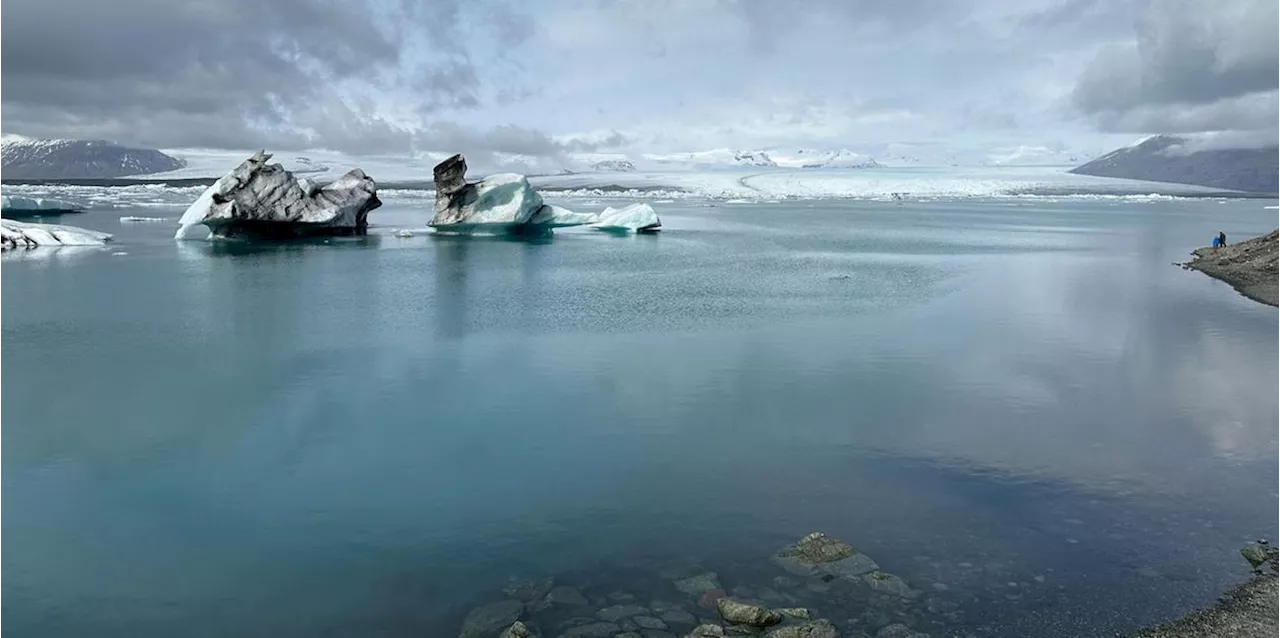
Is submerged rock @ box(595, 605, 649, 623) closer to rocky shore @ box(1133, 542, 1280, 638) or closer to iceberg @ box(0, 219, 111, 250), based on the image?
→ rocky shore @ box(1133, 542, 1280, 638)

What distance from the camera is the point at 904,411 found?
1091 centimetres

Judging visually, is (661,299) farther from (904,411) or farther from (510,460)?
(510,460)

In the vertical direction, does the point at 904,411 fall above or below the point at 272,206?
below

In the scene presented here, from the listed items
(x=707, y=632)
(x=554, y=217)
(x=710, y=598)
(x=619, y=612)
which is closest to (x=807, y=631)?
(x=707, y=632)

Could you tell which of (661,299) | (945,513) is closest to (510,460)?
(945,513)

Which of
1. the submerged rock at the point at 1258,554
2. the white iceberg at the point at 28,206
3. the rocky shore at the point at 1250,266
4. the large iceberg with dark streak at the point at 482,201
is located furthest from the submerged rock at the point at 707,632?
the white iceberg at the point at 28,206

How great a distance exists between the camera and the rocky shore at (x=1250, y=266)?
2147cm

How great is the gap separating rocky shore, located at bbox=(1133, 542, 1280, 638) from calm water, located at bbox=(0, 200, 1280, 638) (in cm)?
19

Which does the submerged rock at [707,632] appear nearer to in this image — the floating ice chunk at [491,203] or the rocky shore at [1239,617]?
the rocky shore at [1239,617]

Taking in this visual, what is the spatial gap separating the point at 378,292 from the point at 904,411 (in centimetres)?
1354

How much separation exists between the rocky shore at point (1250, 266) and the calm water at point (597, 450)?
193cm

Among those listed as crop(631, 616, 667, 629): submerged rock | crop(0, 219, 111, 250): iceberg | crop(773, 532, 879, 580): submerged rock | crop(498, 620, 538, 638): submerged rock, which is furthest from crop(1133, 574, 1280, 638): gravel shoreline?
crop(0, 219, 111, 250): iceberg

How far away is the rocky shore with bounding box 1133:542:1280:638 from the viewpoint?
5.62 meters

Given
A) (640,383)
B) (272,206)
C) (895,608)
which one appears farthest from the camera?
(272,206)
